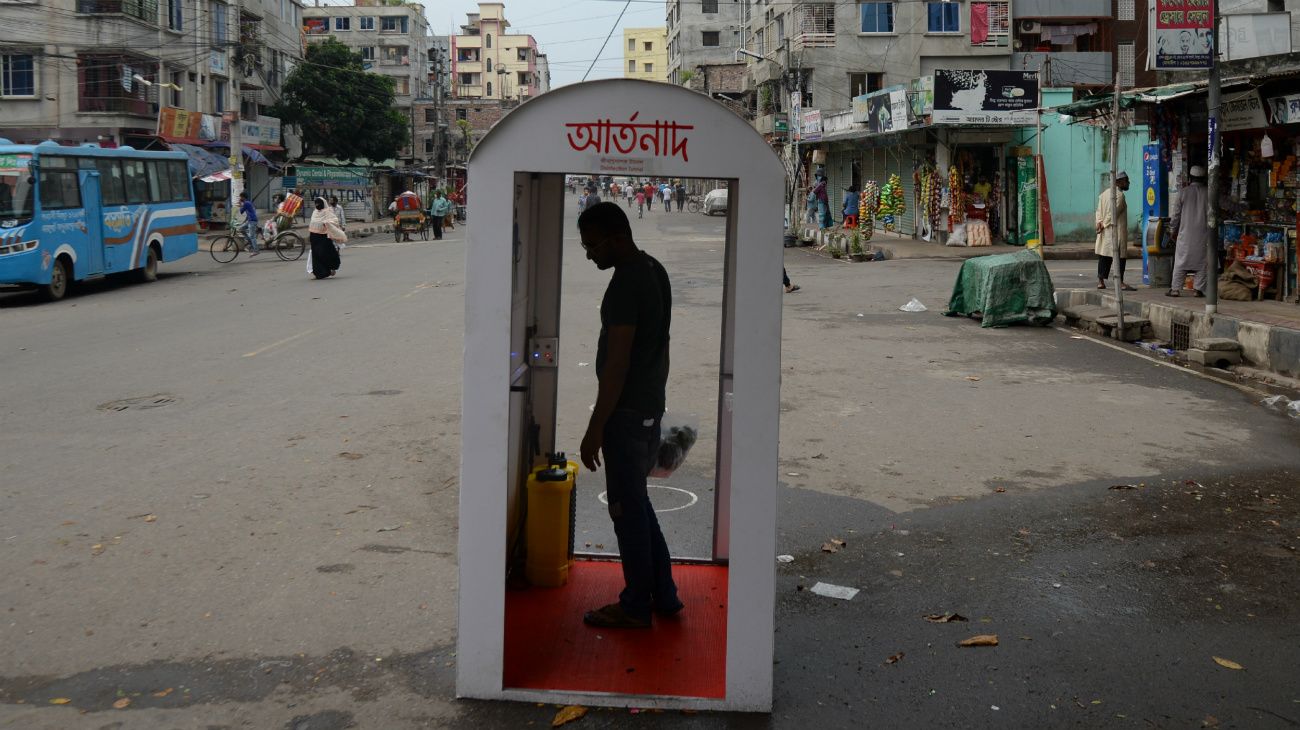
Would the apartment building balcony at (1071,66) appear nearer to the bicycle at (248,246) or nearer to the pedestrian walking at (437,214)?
the pedestrian walking at (437,214)

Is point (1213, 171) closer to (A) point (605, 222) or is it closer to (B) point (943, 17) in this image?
(A) point (605, 222)

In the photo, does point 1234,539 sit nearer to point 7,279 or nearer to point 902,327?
point 902,327

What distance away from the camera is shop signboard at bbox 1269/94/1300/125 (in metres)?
13.9

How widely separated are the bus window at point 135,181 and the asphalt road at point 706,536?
1097 cm

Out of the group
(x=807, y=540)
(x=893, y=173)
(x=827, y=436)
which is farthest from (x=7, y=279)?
(x=893, y=173)

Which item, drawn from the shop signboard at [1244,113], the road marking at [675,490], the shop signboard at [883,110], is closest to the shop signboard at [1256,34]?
the shop signboard at [1244,113]

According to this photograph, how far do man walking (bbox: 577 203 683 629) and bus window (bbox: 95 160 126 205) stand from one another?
2029 centimetres

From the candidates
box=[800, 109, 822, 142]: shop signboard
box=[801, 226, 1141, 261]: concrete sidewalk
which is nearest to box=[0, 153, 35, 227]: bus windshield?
box=[801, 226, 1141, 261]: concrete sidewalk

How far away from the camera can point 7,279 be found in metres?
19.0

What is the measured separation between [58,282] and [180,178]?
615 cm

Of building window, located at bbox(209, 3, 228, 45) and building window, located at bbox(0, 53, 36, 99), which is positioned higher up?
building window, located at bbox(209, 3, 228, 45)

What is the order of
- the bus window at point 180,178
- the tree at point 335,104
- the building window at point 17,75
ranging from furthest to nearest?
the tree at point 335,104, the building window at point 17,75, the bus window at point 180,178

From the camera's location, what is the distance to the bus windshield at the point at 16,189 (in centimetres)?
1938

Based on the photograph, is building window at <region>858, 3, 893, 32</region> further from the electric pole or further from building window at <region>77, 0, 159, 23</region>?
the electric pole
